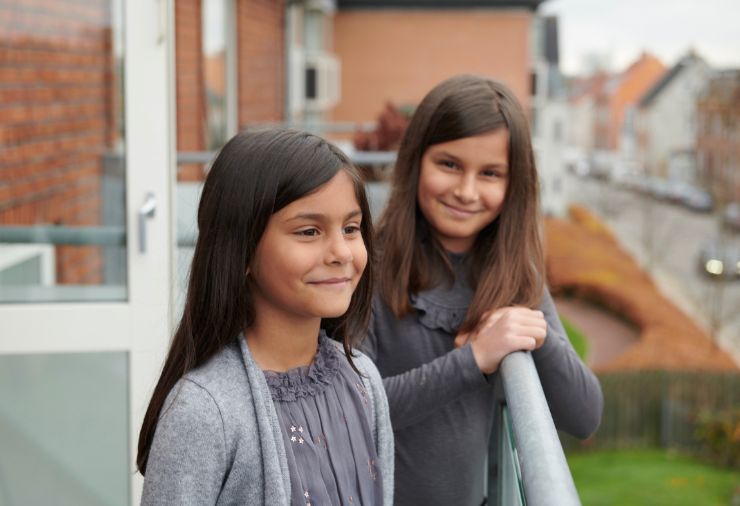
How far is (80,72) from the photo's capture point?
3.20 m

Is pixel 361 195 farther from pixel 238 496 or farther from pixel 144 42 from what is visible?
pixel 144 42

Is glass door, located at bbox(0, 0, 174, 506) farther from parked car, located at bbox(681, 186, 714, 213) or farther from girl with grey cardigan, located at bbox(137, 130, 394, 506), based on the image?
parked car, located at bbox(681, 186, 714, 213)

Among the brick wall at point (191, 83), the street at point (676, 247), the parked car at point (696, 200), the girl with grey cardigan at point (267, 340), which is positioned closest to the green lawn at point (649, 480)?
the street at point (676, 247)

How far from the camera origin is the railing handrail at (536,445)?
1099mm

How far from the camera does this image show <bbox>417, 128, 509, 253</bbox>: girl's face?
80.0 inches

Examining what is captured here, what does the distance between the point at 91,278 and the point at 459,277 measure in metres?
1.18

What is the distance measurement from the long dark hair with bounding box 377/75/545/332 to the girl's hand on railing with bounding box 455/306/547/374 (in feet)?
0.33

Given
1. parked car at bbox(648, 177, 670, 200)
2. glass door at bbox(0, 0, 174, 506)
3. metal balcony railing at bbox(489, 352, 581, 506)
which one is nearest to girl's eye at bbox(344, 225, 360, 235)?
metal balcony railing at bbox(489, 352, 581, 506)

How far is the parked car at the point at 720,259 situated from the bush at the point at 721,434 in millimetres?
14111

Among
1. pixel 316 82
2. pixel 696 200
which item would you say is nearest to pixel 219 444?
pixel 316 82

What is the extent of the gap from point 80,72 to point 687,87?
5471 centimetres

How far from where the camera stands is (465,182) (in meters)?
2.04

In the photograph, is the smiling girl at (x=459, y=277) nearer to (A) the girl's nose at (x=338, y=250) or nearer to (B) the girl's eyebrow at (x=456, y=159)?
(B) the girl's eyebrow at (x=456, y=159)

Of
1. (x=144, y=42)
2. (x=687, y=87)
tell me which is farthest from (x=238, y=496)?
(x=687, y=87)
